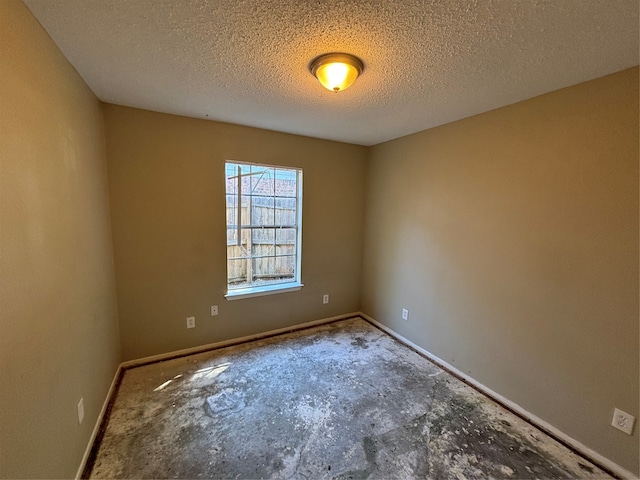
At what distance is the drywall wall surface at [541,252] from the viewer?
1.60 metres

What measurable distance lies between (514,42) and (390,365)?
8.46 ft

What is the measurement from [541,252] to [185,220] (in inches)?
118

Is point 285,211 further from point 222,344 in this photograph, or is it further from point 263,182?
point 222,344

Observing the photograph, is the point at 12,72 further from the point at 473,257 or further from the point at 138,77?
the point at 473,257

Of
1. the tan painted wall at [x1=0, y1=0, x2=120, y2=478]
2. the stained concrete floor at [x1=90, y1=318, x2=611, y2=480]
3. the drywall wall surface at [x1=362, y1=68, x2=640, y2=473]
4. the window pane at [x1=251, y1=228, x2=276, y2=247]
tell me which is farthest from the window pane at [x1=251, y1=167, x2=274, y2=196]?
the stained concrete floor at [x1=90, y1=318, x2=611, y2=480]

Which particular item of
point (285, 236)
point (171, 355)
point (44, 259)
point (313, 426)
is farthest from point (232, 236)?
point (313, 426)

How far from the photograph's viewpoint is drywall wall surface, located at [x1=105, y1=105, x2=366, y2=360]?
2.42 meters

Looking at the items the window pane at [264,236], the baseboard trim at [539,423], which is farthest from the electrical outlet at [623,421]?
the window pane at [264,236]

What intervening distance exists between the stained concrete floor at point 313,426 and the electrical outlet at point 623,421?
0.29m

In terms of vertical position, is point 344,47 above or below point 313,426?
above

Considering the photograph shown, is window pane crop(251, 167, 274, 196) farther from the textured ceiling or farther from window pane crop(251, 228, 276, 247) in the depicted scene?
the textured ceiling

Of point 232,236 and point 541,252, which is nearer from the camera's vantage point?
point 541,252

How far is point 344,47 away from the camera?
1426mm

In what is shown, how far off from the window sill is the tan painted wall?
123 centimetres
